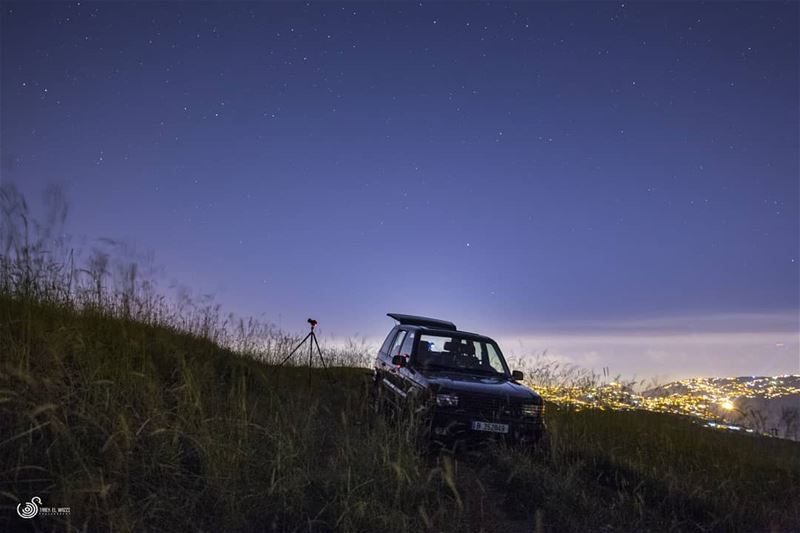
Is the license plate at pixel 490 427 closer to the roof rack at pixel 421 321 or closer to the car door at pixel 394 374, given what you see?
the car door at pixel 394 374

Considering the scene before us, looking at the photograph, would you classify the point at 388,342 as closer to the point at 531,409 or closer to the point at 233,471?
the point at 531,409

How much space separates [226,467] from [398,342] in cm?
573

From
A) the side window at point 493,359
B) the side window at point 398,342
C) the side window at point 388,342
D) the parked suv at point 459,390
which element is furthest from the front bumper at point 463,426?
the side window at point 388,342

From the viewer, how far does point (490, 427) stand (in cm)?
707

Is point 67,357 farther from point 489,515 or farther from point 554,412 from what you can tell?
point 554,412

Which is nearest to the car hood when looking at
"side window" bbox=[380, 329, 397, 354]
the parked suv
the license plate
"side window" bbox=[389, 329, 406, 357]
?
the parked suv

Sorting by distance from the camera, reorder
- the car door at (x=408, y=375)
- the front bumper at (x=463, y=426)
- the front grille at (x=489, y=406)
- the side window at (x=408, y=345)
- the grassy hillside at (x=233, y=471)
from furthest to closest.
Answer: the side window at (x=408, y=345), the car door at (x=408, y=375), the front grille at (x=489, y=406), the front bumper at (x=463, y=426), the grassy hillside at (x=233, y=471)

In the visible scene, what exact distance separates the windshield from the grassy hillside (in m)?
1.72

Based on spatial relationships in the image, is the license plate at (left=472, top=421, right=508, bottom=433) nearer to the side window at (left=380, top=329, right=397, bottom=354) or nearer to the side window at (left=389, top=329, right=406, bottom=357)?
the side window at (left=389, top=329, right=406, bottom=357)

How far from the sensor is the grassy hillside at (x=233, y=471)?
12.7 ft

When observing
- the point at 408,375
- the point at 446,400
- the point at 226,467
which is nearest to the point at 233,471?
the point at 226,467

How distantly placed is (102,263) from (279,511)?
5151 mm

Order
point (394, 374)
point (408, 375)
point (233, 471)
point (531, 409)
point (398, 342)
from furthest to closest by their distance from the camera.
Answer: point (398, 342), point (394, 374), point (408, 375), point (531, 409), point (233, 471)

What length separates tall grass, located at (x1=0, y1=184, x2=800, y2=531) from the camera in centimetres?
389
